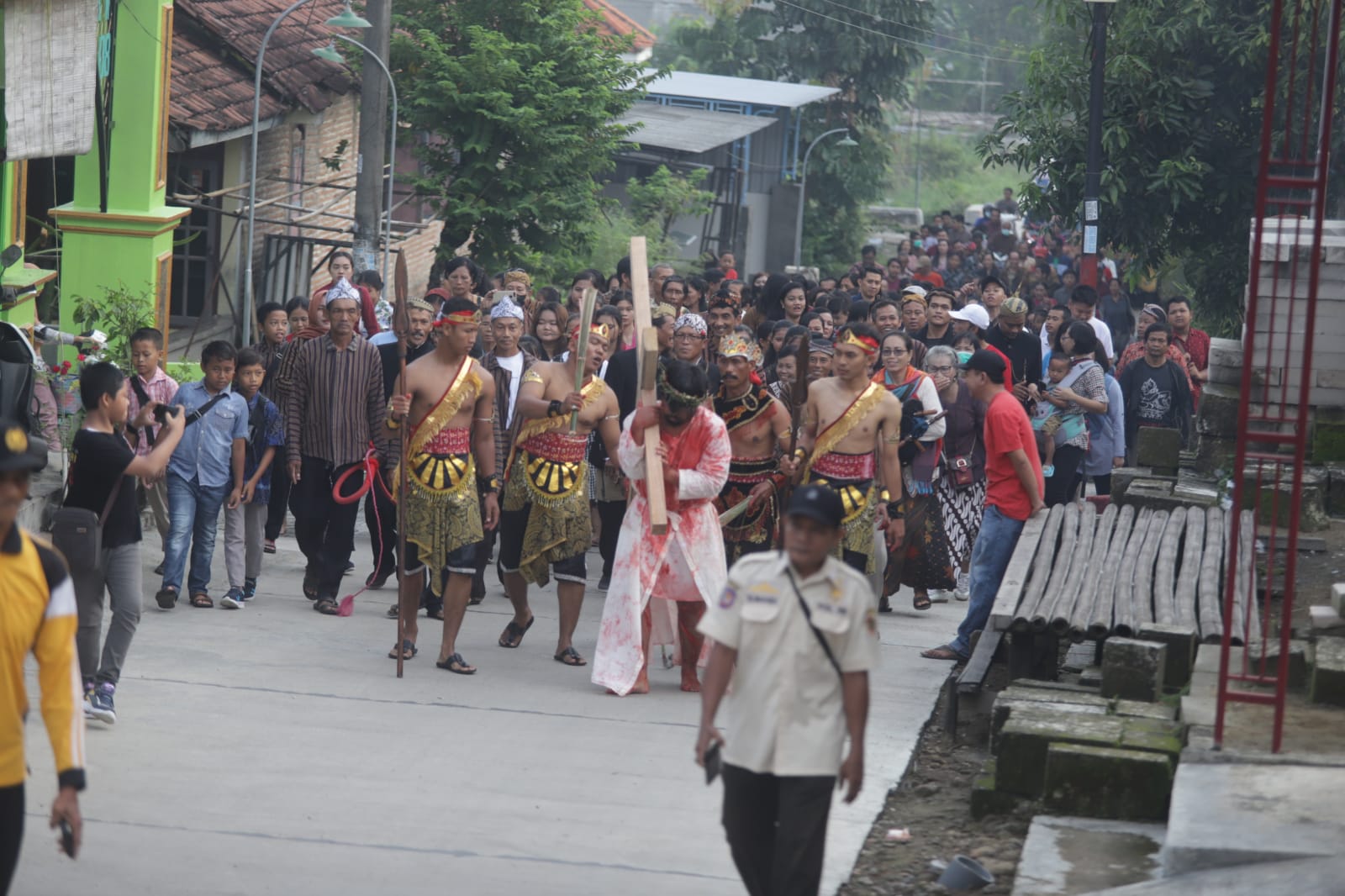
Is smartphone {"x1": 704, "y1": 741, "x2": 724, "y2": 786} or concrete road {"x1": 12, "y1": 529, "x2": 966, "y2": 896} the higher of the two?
smartphone {"x1": 704, "y1": 741, "x2": 724, "y2": 786}

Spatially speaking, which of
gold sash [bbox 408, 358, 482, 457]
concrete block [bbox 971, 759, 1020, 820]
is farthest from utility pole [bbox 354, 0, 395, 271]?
concrete block [bbox 971, 759, 1020, 820]

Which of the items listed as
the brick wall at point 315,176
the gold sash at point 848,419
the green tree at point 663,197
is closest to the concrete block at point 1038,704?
the gold sash at point 848,419

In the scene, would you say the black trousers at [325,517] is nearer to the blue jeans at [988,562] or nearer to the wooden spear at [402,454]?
the wooden spear at [402,454]

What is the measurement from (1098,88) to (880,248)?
1015 inches

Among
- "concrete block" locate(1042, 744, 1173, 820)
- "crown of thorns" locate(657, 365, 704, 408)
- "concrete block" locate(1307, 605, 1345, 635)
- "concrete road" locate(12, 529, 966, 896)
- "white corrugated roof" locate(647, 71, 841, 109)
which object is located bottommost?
"concrete road" locate(12, 529, 966, 896)

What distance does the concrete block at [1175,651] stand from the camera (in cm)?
797

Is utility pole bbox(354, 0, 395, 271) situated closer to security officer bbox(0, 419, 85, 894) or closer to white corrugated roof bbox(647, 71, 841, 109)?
security officer bbox(0, 419, 85, 894)

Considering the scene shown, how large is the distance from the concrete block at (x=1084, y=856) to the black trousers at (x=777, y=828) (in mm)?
970

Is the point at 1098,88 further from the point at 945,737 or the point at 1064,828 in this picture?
the point at 1064,828

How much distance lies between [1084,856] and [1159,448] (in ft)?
22.1

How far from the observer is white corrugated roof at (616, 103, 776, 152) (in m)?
32.0

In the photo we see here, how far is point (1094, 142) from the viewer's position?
1761cm

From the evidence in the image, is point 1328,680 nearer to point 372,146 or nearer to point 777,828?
point 777,828

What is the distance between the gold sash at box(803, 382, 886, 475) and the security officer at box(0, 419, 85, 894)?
17.9ft
